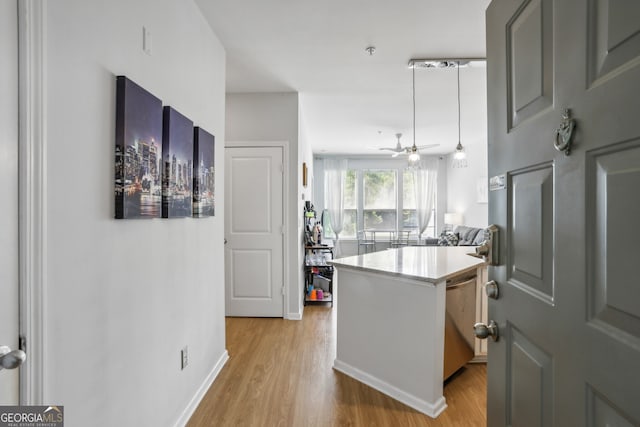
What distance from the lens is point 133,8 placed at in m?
1.39

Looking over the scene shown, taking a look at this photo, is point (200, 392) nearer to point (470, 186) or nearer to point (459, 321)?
point (459, 321)

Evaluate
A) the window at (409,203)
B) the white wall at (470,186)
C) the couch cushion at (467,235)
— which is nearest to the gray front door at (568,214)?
the couch cushion at (467,235)

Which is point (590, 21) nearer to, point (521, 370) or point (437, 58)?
point (521, 370)

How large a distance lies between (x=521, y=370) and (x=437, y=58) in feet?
8.74

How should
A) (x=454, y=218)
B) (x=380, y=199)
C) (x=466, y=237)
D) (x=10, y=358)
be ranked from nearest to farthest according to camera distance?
(x=10, y=358) < (x=466, y=237) < (x=454, y=218) < (x=380, y=199)

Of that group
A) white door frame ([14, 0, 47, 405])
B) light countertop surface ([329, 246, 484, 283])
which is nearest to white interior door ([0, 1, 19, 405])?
white door frame ([14, 0, 47, 405])

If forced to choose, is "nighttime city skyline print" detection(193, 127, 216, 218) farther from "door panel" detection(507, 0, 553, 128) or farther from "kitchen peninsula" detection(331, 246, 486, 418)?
"door panel" detection(507, 0, 553, 128)

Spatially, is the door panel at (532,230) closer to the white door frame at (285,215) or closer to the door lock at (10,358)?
the door lock at (10,358)

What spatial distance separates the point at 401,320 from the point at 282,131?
2424 mm

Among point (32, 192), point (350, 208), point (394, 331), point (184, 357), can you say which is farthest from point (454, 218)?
point (32, 192)

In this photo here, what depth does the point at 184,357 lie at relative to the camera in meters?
1.88

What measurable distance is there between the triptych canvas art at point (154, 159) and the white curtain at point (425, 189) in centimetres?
670

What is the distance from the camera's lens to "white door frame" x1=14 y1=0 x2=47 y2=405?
89 cm

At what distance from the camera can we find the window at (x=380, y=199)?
26.5 ft
